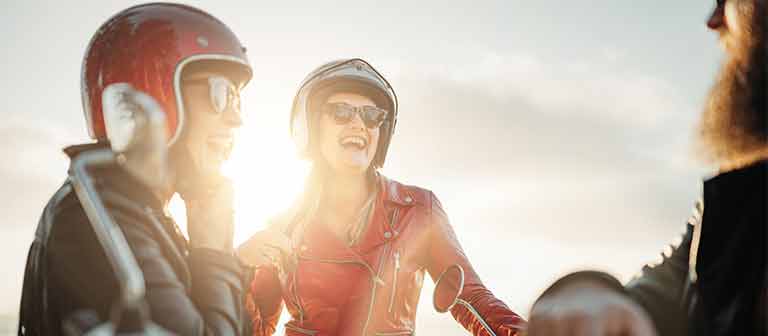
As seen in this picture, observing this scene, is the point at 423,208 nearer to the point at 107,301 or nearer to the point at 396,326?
the point at 396,326

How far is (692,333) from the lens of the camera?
2.07 m

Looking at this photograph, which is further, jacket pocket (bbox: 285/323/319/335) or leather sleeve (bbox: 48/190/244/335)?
jacket pocket (bbox: 285/323/319/335)

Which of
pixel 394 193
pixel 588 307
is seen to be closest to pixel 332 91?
pixel 394 193

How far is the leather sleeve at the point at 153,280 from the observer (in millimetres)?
3402

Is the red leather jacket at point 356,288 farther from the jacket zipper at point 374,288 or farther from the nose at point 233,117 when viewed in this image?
the nose at point 233,117

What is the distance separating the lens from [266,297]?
4984 mm

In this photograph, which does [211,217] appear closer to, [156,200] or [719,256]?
[156,200]

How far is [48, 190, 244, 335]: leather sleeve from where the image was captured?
340 centimetres

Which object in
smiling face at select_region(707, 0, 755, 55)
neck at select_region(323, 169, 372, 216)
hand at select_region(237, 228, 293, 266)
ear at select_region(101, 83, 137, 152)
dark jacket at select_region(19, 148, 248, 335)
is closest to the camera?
smiling face at select_region(707, 0, 755, 55)

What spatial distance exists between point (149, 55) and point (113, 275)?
1196 millimetres

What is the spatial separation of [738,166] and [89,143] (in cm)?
314

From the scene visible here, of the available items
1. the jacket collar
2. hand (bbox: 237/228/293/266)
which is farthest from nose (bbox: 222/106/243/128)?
the jacket collar

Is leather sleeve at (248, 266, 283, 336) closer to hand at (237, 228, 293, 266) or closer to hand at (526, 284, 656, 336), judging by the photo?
hand at (237, 228, 293, 266)

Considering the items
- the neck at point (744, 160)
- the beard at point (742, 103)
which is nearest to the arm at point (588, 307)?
the neck at point (744, 160)
